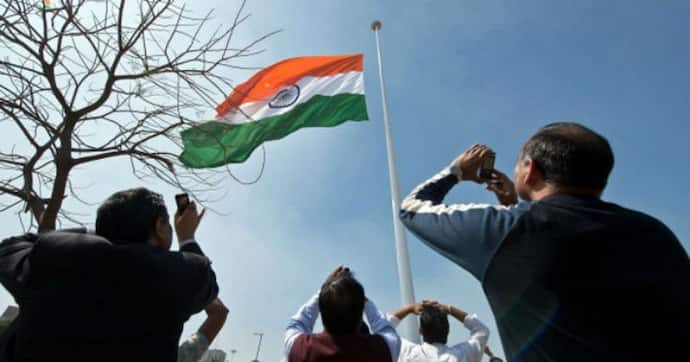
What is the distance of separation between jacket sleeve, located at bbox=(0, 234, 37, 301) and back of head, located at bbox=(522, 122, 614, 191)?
1861 millimetres

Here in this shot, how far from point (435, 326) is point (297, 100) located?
18.5 feet

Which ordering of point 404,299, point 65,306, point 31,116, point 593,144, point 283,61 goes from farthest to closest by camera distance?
1. point 283,61
2. point 404,299
3. point 31,116
4. point 65,306
5. point 593,144

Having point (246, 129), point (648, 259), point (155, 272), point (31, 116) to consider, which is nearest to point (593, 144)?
point (648, 259)

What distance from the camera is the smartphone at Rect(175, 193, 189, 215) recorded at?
7.11 ft

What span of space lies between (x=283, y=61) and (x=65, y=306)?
313 inches

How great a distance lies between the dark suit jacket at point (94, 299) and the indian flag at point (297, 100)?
5050 mm

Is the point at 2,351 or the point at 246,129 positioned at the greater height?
the point at 246,129

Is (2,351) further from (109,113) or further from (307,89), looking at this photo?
(307,89)

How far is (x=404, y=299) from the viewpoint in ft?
19.2

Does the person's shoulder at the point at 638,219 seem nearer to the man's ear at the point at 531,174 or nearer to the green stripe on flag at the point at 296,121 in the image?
the man's ear at the point at 531,174

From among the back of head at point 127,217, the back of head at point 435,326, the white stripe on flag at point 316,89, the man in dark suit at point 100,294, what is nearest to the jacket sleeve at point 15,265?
the man in dark suit at point 100,294

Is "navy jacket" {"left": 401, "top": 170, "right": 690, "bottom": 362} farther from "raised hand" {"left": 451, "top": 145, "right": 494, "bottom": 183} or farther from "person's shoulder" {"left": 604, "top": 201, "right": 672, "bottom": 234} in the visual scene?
"raised hand" {"left": 451, "top": 145, "right": 494, "bottom": 183}

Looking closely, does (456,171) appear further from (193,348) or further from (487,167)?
(193,348)

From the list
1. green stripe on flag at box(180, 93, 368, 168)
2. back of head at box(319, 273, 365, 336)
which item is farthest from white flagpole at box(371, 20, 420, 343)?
back of head at box(319, 273, 365, 336)
